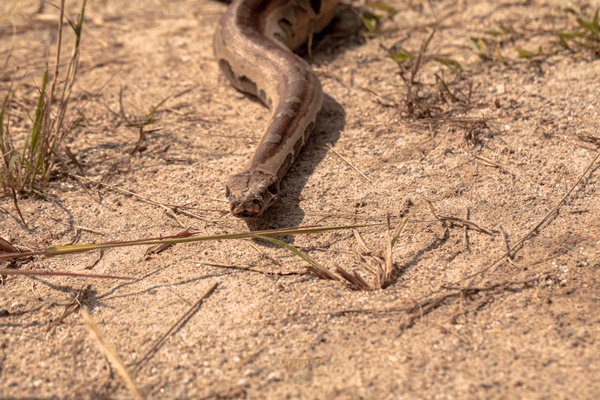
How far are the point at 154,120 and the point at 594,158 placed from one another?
3.44m

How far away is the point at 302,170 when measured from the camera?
4605mm

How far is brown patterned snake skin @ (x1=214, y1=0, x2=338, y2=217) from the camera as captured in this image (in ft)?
13.5

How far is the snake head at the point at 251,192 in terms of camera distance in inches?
154

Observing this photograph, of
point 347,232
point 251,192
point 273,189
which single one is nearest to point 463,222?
point 347,232

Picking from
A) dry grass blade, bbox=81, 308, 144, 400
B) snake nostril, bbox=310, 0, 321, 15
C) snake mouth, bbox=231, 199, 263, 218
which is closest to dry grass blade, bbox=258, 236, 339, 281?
snake mouth, bbox=231, 199, 263, 218

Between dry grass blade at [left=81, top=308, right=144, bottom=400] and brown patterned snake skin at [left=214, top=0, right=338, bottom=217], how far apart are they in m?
1.13

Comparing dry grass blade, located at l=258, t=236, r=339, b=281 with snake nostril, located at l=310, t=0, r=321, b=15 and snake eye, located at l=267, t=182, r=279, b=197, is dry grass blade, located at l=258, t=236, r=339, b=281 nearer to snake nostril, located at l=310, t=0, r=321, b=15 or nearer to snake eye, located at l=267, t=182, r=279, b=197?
snake eye, located at l=267, t=182, r=279, b=197

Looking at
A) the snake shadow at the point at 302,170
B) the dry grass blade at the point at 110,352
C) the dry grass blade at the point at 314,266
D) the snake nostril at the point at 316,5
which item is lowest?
the dry grass blade at the point at 110,352

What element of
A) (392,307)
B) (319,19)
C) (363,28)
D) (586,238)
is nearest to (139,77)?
(319,19)

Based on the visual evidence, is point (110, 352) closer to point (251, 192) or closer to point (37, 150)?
point (251, 192)

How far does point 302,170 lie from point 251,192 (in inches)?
29.9

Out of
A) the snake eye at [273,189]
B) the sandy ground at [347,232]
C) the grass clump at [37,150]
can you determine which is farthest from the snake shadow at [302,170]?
the grass clump at [37,150]

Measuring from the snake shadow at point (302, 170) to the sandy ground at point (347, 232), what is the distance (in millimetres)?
20

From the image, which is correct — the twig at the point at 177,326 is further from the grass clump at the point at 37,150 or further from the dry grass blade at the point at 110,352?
the grass clump at the point at 37,150
